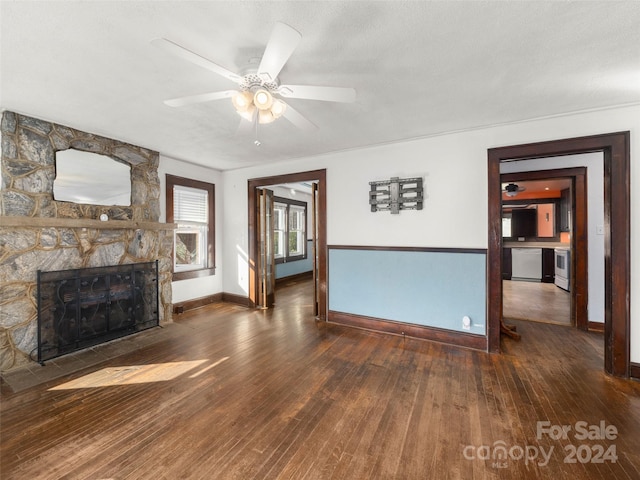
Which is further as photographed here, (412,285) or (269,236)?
(269,236)

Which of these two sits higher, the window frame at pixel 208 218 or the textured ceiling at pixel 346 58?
the textured ceiling at pixel 346 58

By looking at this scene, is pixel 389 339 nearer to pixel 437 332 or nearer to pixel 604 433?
pixel 437 332

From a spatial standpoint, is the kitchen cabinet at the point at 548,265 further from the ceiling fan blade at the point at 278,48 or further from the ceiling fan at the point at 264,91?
the ceiling fan blade at the point at 278,48

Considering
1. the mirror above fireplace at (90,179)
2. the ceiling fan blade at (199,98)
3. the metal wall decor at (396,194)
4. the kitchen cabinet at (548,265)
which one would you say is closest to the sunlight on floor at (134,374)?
the mirror above fireplace at (90,179)

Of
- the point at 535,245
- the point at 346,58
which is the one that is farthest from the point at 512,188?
the point at 346,58

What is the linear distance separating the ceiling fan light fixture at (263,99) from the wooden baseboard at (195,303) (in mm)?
3916

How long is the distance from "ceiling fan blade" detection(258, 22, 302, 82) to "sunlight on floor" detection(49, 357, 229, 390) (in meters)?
2.65

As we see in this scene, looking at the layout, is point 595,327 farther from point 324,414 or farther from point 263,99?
point 263,99

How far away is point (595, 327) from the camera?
12.0 ft

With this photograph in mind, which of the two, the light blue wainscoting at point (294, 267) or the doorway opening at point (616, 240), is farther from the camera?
the light blue wainscoting at point (294, 267)

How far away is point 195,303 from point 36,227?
2438 mm

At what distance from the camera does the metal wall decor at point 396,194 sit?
135 inches

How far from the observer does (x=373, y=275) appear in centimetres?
376

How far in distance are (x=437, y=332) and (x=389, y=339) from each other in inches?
23.4
